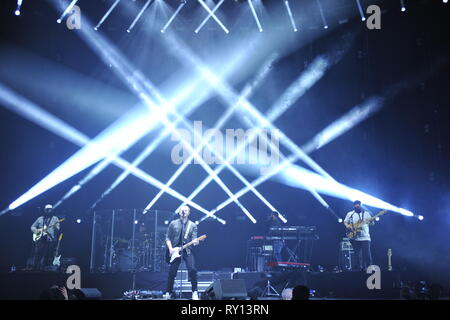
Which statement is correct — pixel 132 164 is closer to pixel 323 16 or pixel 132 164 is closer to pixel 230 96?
pixel 230 96

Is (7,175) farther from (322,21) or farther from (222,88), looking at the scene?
(322,21)

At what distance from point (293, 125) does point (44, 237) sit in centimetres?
699

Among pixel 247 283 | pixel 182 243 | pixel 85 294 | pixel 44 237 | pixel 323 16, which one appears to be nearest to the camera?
pixel 85 294

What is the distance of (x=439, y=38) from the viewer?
11117mm

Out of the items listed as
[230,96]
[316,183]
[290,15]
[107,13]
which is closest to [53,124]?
[107,13]

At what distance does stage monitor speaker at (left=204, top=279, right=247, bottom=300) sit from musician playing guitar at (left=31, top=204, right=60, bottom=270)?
5.78 m

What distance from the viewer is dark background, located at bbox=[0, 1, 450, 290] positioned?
11055mm

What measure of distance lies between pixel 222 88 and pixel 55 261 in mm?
6215

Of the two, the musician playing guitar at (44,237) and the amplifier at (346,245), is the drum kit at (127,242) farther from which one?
the amplifier at (346,245)

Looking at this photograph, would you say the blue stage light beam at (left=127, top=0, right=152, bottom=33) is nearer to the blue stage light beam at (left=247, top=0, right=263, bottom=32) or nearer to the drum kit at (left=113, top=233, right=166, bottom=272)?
the blue stage light beam at (left=247, top=0, right=263, bottom=32)

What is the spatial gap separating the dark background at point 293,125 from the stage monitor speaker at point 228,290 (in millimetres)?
6066

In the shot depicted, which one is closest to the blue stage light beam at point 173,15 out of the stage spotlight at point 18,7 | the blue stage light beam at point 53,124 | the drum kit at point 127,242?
the stage spotlight at point 18,7

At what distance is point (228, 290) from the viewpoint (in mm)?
5898

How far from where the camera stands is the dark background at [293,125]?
36.3 feet
